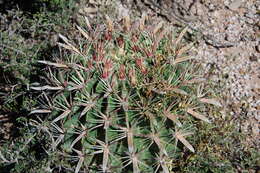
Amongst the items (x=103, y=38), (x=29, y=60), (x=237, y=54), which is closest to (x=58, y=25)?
(x=29, y=60)

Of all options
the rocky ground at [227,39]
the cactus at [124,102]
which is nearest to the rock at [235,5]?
the rocky ground at [227,39]

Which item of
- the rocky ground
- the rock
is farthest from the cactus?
the rock

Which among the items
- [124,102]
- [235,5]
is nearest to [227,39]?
[235,5]

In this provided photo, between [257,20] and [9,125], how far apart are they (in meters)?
2.50

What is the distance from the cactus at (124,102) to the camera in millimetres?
2305

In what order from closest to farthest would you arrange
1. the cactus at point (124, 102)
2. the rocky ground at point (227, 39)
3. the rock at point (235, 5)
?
the cactus at point (124, 102) → the rocky ground at point (227, 39) → the rock at point (235, 5)

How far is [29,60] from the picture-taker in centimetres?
352

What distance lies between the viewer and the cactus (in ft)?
7.56

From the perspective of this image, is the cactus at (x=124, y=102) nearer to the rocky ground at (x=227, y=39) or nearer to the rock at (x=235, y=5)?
the rocky ground at (x=227, y=39)

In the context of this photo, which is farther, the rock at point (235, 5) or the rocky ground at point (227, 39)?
the rock at point (235, 5)

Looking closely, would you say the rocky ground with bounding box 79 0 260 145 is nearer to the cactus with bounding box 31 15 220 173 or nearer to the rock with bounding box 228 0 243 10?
the rock with bounding box 228 0 243 10

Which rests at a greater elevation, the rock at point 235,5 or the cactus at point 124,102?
the rock at point 235,5

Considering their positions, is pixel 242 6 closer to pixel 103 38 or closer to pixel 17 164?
pixel 103 38

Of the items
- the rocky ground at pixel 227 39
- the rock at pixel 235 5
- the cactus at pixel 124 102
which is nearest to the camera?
the cactus at pixel 124 102
